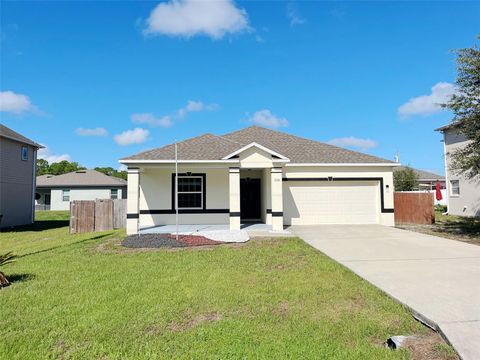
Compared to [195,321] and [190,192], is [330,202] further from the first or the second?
[195,321]

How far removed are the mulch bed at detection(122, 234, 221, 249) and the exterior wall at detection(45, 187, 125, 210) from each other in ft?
79.2

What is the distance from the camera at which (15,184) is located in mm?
20359

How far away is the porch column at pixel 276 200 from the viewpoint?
14.0 metres

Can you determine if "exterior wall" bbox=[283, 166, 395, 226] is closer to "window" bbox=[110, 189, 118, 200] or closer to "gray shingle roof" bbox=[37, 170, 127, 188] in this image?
"gray shingle roof" bbox=[37, 170, 127, 188]

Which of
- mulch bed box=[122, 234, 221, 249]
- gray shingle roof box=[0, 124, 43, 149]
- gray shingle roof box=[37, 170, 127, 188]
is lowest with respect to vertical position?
mulch bed box=[122, 234, 221, 249]

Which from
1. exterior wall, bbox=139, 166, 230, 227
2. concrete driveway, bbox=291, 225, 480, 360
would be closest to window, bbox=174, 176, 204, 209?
exterior wall, bbox=139, 166, 230, 227

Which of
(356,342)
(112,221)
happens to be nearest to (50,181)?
(112,221)

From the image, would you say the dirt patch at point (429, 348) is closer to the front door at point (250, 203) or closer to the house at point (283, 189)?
the house at point (283, 189)

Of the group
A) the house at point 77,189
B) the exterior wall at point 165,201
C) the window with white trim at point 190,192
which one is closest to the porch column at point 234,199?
the exterior wall at point 165,201

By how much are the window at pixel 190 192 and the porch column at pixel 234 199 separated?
2670 millimetres

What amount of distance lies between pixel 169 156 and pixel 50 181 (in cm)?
2784

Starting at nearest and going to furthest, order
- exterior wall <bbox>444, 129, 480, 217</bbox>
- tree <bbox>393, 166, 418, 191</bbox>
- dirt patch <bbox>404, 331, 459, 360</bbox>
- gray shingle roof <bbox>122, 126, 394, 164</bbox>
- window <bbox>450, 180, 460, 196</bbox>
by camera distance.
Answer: dirt patch <bbox>404, 331, 459, 360</bbox> < gray shingle roof <bbox>122, 126, 394, 164</bbox> < exterior wall <bbox>444, 129, 480, 217</bbox> < window <bbox>450, 180, 460, 196</bbox> < tree <bbox>393, 166, 418, 191</bbox>

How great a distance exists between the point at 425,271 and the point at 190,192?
1126 cm

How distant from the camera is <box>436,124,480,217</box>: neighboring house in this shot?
21.7m
